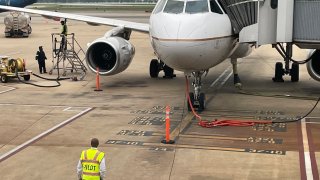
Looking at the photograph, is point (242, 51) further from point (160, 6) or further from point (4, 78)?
point (4, 78)

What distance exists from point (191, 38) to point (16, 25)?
37380 millimetres

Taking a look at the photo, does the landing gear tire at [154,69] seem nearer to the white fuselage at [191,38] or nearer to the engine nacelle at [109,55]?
the engine nacelle at [109,55]

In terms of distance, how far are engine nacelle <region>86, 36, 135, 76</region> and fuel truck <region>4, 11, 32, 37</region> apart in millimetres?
28190

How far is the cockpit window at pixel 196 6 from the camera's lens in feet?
45.6

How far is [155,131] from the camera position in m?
13.3

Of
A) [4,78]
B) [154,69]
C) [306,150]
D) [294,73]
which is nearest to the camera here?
[306,150]

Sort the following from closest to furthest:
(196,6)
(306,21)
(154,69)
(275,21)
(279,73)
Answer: (306,21)
(275,21)
(196,6)
(279,73)
(154,69)

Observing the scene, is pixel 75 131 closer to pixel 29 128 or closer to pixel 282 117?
pixel 29 128

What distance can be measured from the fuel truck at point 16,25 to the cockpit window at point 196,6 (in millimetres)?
35951

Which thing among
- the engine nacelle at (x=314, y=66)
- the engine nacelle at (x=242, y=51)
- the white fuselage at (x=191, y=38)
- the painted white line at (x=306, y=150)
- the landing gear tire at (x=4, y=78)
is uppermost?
the white fuselage at (x=191, y=38)

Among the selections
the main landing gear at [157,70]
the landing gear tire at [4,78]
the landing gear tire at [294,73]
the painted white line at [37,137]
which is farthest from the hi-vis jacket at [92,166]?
the landing gear tire at [294,73]

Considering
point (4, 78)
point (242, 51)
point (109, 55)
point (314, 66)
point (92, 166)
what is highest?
point (242, 51)

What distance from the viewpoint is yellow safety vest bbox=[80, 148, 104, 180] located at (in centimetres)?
764

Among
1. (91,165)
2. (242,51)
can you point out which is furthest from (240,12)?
(91,165)
